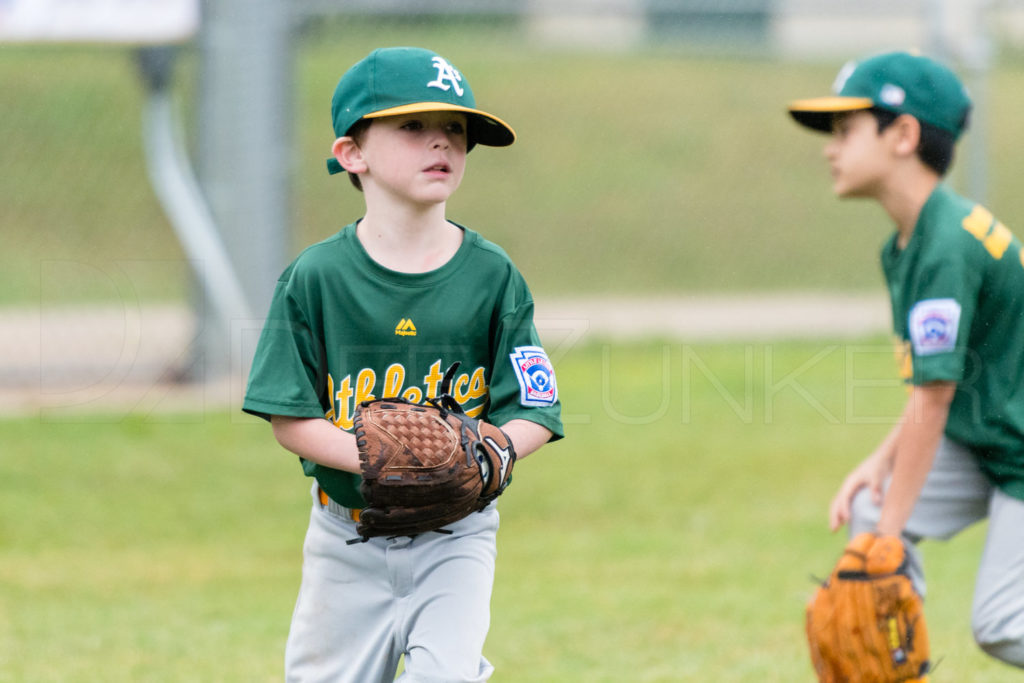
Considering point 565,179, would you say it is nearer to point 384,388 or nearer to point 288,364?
point 384,388

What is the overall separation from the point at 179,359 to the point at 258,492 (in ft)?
5.95

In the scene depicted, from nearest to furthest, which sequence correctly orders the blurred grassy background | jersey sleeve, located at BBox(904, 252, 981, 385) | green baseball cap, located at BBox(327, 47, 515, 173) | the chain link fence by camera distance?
green baseball cap, located at BBox(327, 47, 515, 173) < jersey sleeve, located at BBox(904, 252, 981, 385) < the chain link fence < the blurred grassy background

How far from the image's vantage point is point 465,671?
278 centimetres

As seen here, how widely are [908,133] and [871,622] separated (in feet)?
4.43

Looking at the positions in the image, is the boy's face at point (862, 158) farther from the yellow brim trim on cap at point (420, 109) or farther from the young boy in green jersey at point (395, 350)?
the yellow brim trim on cap at point (420, 109)

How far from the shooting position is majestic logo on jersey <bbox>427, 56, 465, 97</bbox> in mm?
2885

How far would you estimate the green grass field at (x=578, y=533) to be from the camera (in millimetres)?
4484

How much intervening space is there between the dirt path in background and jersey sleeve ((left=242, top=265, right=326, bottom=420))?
197 inches

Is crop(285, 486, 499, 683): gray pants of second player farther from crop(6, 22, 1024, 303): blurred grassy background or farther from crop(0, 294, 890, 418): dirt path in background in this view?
crop(6, 22, 1024, 303): blurred grassy background

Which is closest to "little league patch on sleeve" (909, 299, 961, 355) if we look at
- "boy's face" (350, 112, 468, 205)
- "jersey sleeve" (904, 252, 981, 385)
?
"jersey sleeve" (904, 252, 981, 385)

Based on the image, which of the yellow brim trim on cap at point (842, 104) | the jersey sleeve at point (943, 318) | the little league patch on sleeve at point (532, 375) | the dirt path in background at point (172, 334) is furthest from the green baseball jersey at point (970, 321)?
the dirt path in background at point (172, 334)

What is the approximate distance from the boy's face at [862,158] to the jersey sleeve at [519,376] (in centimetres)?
125

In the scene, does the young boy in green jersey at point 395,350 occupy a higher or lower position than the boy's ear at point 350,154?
lower

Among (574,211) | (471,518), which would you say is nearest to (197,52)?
(574,211)
